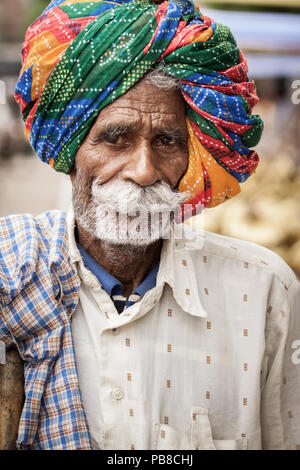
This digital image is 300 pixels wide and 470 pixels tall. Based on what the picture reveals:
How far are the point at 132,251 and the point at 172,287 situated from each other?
20 centimetres

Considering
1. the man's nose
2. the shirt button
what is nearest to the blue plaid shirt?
the shirt button

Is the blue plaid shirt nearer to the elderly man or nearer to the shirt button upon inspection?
the elderly man

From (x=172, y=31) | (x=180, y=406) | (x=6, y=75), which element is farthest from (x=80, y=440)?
(x=6, y=75)

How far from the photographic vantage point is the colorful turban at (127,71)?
71.5 inches

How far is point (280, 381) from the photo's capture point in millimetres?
2066

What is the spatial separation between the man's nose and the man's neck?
28cm

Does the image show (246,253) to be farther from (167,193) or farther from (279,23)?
(279,23)

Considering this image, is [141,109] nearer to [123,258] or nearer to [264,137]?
[123,258]

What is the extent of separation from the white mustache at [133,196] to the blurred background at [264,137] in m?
2.82

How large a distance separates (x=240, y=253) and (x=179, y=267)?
0.95 ft

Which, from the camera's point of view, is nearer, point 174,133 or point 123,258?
point 174,133

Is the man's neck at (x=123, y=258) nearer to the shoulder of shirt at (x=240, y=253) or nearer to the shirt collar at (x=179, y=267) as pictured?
the shirt collar at (x=179, y=267)

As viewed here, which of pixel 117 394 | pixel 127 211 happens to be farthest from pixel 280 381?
pixel 127 211

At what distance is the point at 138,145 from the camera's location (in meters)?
1.89
